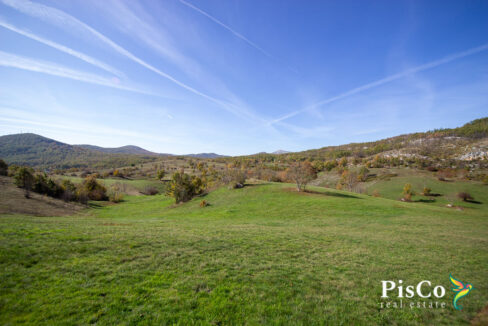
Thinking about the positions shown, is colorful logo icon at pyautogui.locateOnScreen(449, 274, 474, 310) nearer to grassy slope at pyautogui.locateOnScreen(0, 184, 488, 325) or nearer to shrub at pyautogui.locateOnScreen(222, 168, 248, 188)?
grassy slope at pyautogui.locateOnScreen(0, 184, 488, 325)

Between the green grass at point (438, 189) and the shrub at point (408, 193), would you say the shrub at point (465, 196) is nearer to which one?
the green grass at point (438, 189)

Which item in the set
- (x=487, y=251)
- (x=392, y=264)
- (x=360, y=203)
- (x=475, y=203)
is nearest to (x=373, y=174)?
(x=475, y=203)

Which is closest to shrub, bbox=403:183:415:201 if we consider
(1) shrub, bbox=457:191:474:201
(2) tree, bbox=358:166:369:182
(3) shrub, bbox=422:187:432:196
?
(3) shrub, bbox=422:187:432:196

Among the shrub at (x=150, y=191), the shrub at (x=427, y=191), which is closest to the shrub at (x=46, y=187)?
the shrub at (x=150, y=191)

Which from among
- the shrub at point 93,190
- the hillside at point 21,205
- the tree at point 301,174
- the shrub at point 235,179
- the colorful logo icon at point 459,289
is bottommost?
the shrub at point 93,190

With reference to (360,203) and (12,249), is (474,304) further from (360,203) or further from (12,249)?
(360,203)

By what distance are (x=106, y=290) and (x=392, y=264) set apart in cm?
1547

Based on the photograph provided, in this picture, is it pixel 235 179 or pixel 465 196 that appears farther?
pixel 465 196

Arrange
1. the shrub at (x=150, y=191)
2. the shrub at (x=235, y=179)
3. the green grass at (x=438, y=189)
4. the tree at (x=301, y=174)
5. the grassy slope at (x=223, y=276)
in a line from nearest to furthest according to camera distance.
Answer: the grassy slope at (x=223, y=276), the tree at (x=301, y=174), the shrub at (x=235, y=179), the green grass at (x=438, y=189), the shrub at (x=150, y=191)

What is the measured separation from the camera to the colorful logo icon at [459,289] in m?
8.06

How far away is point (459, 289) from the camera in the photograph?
8844 mm

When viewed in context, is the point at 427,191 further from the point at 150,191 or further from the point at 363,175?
the point at 150,191

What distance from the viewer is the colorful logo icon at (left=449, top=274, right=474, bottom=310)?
26.4 ft

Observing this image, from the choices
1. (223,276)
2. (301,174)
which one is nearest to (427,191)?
(301,174)
